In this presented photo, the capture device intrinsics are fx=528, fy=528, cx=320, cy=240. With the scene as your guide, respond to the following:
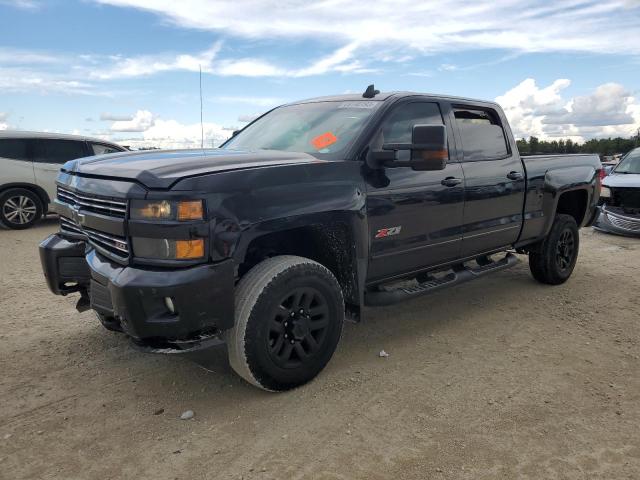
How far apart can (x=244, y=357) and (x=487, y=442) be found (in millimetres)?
1342

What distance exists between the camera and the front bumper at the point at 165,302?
2602mm

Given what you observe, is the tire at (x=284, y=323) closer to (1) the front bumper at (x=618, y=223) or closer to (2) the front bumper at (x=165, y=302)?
(2) the front bumper at (x=165, y=302)

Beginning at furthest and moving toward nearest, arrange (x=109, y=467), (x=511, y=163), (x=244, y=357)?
(x=511, y=163) → (x=244, y=357) → (x=109, y=467)

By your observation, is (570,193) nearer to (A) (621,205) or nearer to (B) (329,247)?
(B) (329,247)

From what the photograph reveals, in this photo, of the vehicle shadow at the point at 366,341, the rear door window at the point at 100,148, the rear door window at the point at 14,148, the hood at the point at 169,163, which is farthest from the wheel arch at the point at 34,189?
the hood at the point at 169,163

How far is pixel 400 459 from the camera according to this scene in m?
2.55

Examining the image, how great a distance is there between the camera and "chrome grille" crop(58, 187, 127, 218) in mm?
2759

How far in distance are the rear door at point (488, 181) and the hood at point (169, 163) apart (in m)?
1.62

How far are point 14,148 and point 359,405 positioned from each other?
9.00m

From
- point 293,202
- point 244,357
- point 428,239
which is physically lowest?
point 244,357

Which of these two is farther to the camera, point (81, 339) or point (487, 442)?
point (81, 339)

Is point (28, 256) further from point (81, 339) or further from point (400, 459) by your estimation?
point (400, 459)

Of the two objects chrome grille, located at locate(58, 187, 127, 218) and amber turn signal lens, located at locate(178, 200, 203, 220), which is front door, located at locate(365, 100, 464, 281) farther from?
chrome grille, located at locate(58, 187, 127, 218)

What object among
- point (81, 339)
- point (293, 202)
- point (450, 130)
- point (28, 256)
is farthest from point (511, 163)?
point (28, 256)
